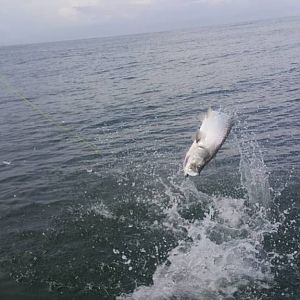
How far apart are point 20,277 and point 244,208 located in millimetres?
6468

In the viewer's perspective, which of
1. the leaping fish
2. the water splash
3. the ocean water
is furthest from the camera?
the ocean water

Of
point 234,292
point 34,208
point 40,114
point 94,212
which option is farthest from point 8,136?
point 234,292

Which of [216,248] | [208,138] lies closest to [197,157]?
[208,138]

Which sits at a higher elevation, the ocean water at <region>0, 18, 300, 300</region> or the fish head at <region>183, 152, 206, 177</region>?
the fish head at <region>183, 152, 206, 177</region>

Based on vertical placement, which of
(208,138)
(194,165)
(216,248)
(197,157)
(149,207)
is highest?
(208,138)

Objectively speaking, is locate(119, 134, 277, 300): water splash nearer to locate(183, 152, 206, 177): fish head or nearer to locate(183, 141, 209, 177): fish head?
locate(183, 152, 206, 177): fish head

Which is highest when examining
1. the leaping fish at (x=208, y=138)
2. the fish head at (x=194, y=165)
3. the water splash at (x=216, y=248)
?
the leaping fish at (x=208, y=138)

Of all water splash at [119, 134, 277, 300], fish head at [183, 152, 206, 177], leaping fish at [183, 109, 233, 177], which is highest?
leaping fish at [183, 109, 233, 177]

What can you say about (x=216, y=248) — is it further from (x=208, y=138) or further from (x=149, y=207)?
(x=208, y=138)

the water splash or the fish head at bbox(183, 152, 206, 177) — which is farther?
the water splash

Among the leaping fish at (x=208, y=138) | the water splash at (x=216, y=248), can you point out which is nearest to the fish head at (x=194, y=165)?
the leaping fish at (x=208, y=138)

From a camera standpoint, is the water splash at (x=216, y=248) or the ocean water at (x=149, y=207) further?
the ocean water at (x=149, y=207)

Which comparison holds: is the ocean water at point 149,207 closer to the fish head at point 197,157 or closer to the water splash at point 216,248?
the water splash at point 216,248

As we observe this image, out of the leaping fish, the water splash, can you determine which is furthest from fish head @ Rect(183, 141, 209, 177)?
the water splash
